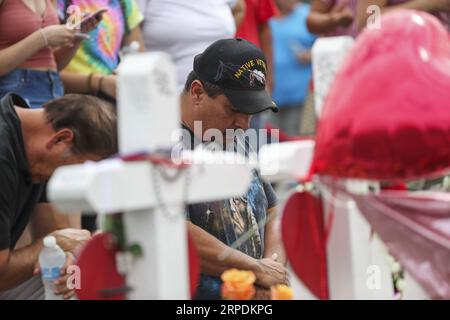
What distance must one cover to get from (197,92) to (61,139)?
747 millimetres

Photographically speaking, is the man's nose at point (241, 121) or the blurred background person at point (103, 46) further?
the blurred background person at point (103, 46)

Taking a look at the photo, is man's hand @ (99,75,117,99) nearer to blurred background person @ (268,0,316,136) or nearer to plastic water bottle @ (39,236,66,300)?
plastic water bottle @ (39,236,66,300)

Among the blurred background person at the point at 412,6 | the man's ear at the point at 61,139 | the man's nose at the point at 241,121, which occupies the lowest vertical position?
the man's ear at the point at 61,139

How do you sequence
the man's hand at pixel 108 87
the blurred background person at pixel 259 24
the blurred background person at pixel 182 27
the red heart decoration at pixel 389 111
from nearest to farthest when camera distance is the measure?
the red heart decoration at pixel 389 111 → the man's hand at pixel 108 87 → the blurred background person at pixel 182 27 → the blurred background person at pixel 259 24

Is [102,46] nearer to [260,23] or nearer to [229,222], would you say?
[260,23]

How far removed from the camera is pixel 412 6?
4.32m

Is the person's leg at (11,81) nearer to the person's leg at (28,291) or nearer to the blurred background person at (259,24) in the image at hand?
the person's leg at (28,291)

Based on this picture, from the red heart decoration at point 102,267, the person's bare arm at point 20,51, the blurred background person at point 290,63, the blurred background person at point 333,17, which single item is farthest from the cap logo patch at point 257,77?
the blurred background person at point 290,63

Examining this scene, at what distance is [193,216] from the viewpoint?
151 inches

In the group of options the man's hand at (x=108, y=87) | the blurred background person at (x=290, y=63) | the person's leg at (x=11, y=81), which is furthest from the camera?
the blurred background person at (x=290, y=63)

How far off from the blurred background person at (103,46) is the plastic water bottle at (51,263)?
120 centimetres

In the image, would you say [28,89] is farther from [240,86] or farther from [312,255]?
[312,255]

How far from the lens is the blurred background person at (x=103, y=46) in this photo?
15.5 ft

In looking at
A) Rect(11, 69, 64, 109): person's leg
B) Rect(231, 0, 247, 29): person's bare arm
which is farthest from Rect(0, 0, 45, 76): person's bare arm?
Rect(231, 0, 247, 29): person's bare arm
